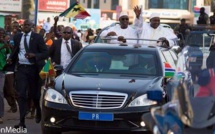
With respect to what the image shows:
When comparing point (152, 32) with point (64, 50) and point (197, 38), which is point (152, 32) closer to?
point (64, 50)

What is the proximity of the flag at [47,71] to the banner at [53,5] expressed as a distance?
41.9 meters

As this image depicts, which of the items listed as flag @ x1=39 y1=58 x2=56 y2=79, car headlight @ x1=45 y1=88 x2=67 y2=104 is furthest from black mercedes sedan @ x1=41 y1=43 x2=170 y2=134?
flag @ x1=39 y1=58 x2=56 y2=79

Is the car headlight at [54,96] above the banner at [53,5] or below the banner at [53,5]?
below

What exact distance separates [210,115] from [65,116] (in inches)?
197

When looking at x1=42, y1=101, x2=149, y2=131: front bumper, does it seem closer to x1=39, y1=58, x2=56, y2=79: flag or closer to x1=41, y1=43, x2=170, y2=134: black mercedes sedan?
x1=41, y1=43, x2=170, y2=134: black mercedes sedan

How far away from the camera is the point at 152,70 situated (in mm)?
11336

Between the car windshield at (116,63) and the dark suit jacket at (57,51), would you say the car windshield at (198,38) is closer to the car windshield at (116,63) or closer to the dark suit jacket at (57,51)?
the dark suit jacket at (57,51)

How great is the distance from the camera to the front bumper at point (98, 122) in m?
10.0

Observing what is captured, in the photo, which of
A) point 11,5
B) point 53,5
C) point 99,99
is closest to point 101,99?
point 99,99

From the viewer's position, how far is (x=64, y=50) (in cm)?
1338

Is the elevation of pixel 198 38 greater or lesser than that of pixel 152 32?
lesser

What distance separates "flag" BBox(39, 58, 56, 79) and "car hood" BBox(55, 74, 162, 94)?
93 cm

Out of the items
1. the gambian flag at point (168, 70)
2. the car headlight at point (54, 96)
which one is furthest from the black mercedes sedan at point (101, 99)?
the gambian flag at point (168, 70)

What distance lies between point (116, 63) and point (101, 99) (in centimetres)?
146
